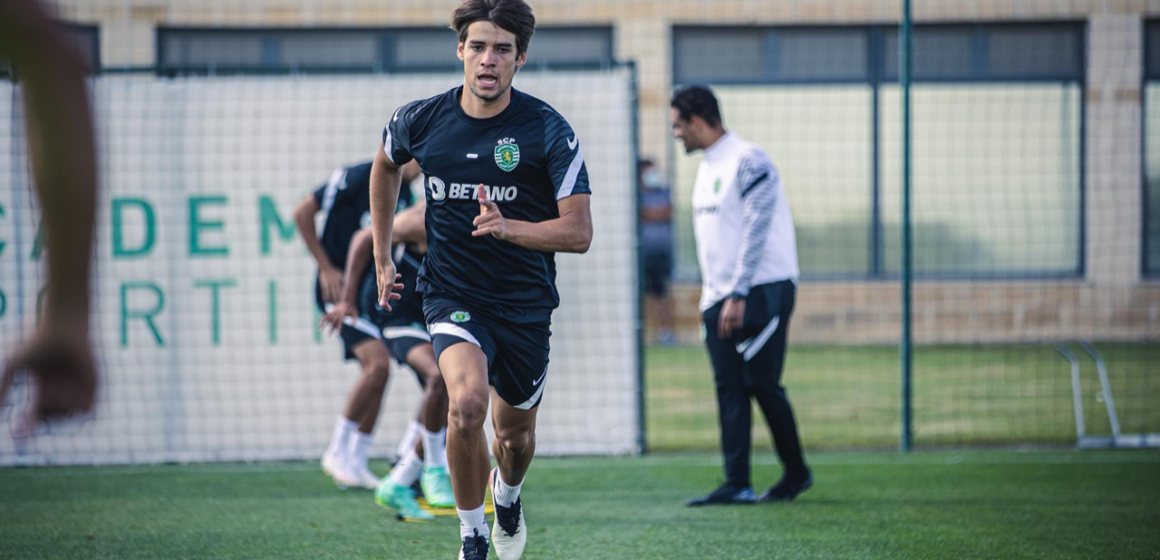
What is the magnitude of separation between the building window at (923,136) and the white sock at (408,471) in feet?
25.0

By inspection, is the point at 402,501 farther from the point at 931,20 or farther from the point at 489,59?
the point at 931,20

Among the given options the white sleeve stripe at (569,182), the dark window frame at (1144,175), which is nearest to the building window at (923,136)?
the dark window frame at (1144,175)

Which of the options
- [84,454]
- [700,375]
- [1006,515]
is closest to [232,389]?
[84,454]

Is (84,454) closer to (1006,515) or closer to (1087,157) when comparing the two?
(1006,515)

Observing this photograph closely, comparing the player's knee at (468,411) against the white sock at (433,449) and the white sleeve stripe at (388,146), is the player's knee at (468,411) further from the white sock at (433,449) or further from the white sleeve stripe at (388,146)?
the white sock at (433,449)

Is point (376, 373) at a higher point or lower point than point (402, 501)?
higher

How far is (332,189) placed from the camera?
656 centimetres

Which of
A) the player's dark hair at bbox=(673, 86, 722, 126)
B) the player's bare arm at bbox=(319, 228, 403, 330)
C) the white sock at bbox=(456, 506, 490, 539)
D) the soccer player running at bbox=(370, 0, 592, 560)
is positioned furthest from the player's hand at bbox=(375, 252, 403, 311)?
the player's dark hair at bbox=(673, 86, 722, 126)

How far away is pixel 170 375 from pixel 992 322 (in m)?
9.04

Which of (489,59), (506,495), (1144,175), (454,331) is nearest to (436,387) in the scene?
(506,495)

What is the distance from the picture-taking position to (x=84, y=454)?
7879 millimetres

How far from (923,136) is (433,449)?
10.4 m

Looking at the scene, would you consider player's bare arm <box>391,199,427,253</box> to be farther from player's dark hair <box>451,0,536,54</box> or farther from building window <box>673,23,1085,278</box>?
building window <box>673,23,1085,278</box>

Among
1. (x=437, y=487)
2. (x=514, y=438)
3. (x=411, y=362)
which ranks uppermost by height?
(x=411, y=362)
